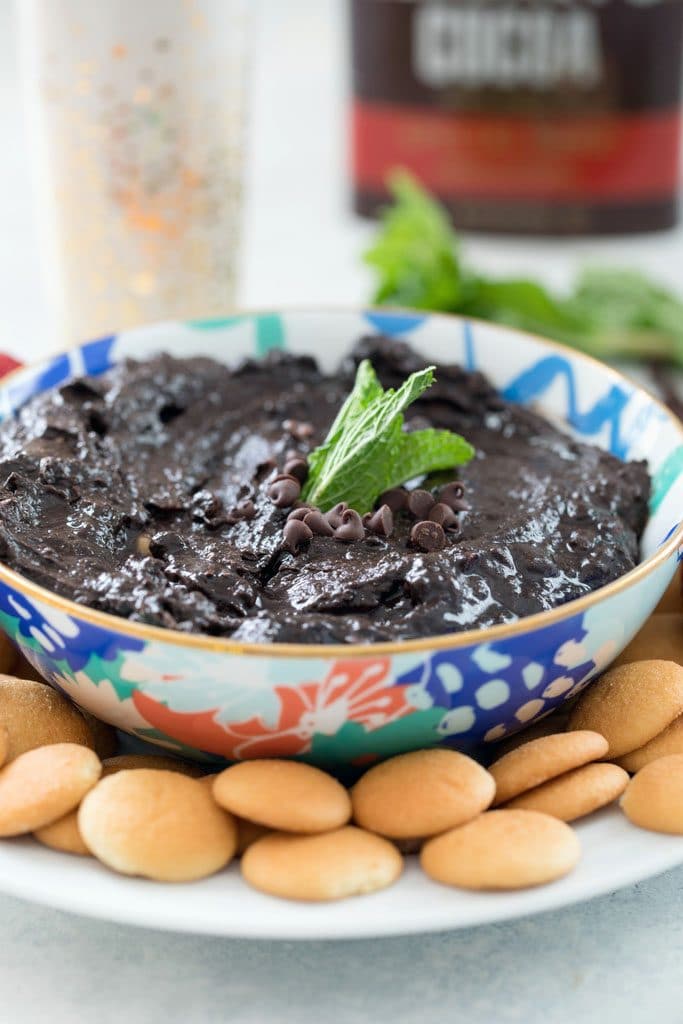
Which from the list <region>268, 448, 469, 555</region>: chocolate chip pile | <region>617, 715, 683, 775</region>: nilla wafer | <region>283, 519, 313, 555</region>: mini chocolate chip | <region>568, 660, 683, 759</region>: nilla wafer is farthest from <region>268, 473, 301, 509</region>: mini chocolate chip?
<region>617, 715, 683, 775</region>: nilla wafer

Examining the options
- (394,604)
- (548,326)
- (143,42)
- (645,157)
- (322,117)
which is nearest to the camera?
(394,604)

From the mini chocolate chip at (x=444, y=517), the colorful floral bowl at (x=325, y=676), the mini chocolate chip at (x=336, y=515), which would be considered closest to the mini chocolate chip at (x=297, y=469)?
the mini chocolate chip at (x=336, y=515)

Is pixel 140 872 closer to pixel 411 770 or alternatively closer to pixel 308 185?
pixel 411 770

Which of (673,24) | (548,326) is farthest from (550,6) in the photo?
(548,326)

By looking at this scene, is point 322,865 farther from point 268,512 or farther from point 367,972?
point 268,512

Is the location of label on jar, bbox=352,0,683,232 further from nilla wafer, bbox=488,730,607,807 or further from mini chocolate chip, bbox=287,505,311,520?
nilla wafer, bbox=488,730,607,807

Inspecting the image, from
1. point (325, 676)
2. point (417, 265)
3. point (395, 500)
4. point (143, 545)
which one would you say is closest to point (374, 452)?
point (395, 500)
